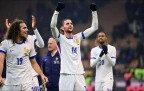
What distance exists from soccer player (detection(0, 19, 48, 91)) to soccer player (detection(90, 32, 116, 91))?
10.8 feet

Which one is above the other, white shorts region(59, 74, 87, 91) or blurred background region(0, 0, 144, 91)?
blurred background region(0, 0, 144, 91)

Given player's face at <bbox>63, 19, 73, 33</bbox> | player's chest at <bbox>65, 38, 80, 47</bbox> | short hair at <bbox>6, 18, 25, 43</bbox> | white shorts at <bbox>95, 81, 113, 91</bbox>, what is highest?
player's face at <bbox>63, 19, 73, 33</bbox>

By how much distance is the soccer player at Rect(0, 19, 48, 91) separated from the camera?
322 inches

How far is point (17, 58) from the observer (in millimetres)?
8203

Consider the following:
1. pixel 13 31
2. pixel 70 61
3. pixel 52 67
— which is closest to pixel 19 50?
pixel 13 31

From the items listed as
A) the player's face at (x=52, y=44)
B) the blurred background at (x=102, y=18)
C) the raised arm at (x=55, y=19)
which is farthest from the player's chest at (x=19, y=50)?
the blurred background at (x=102, y=18)

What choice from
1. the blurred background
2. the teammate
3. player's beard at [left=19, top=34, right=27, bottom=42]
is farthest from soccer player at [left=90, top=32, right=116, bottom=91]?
the blurred background

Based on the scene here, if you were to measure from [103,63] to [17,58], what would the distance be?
3.81 metres

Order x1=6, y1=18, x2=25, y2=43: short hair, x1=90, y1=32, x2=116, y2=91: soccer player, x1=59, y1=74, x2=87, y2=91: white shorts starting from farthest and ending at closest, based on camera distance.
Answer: x1=90, y1=32, x2=116, y2=91: soccer player, x1=59, y1=74, x2=87, y2=91: white shorts, x1=6, y1=18, x2=25, y2=43: short hair

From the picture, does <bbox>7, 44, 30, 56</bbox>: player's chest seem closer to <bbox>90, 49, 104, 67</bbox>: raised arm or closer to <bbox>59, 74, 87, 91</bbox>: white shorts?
<bbox>59, 74, 87, 91</bbox>: white shorts

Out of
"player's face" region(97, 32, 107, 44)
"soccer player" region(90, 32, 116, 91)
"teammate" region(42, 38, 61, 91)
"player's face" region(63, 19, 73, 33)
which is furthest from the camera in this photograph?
"player's face" region(97, 32, 107, 44)

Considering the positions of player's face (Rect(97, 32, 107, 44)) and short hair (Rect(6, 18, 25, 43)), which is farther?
player's face (Rect(97, 32, 107, 44))

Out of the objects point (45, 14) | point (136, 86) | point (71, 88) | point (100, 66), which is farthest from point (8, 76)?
point (45, 14)

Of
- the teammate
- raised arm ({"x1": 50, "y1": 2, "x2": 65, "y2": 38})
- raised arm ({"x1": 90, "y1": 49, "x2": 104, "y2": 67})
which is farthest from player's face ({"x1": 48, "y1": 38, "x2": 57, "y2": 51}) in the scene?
raised arm ({"x1": 50, "y1": 2, "x2": 65, "y2": 38})
